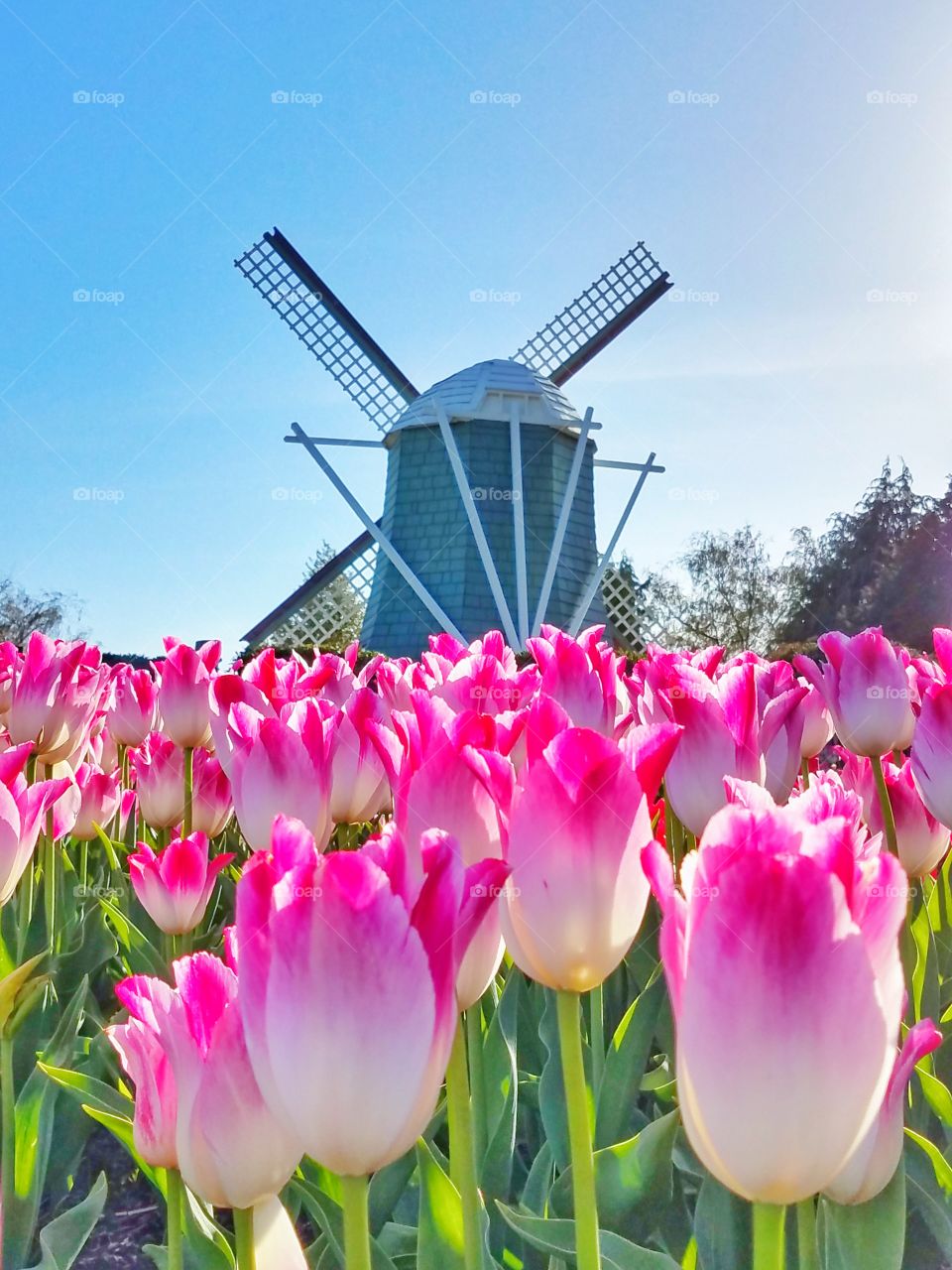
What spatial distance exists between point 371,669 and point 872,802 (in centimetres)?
89

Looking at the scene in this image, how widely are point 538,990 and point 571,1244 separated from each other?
3.06 feet

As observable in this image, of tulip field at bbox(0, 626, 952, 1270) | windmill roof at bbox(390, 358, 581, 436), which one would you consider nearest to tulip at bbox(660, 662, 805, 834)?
tulip field at bbox(0, 626, 952, 1270)

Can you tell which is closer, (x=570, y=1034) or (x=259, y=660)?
(x=570, y=1034)

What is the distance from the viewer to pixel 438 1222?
104 centimetres

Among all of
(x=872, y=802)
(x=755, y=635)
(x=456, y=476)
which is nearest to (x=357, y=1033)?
(x=872, y=802)

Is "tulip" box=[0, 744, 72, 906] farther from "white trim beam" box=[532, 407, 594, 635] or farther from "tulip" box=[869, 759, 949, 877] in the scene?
"white trim beam" box=[532, 407, 594, 635]

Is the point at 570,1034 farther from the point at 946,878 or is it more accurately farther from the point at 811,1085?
the point at 946,878

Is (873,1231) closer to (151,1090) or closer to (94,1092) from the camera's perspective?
(151,1090)

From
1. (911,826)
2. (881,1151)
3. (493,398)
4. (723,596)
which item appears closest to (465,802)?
(881,1151)

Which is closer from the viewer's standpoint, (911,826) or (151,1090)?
(151,1090)

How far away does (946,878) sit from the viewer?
2600 millimetres

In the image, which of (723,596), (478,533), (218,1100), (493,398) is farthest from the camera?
(723,596)

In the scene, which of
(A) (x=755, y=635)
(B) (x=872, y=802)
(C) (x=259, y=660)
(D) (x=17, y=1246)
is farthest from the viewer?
(A) (x=755, y=635)

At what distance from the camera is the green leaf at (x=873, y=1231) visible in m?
0.99
